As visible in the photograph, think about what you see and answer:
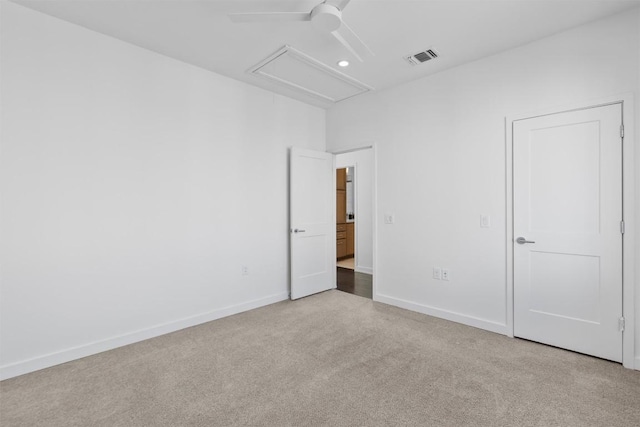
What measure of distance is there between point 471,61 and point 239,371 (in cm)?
362

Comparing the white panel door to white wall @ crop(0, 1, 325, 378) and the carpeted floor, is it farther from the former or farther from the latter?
white wall @ crop(0, 1, 325, 378)

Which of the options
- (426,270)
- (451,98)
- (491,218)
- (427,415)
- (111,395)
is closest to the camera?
(427,415)

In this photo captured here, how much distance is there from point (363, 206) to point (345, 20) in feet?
12.8

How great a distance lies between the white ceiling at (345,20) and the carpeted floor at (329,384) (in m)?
2.58

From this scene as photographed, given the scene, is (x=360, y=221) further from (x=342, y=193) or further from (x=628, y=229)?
(x=628, y=229)

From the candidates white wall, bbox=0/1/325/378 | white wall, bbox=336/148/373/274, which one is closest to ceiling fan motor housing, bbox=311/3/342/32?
white wall, bbox=0/1/325/378

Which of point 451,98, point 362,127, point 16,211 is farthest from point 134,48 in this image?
point 451,98

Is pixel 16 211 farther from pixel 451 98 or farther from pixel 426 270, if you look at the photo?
pixel 451 98

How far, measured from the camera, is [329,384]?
6.98 feet

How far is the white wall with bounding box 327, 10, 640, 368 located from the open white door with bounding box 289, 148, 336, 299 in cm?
74

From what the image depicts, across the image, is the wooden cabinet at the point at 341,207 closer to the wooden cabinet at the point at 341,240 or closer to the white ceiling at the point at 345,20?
the wooden cabinet at the point at 341,240

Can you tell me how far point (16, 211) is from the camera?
2285mm

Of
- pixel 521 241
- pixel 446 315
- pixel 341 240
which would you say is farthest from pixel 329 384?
pixel 341 240

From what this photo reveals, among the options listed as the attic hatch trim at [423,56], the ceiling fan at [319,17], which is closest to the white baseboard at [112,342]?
the ceiling fan at [319,17]
